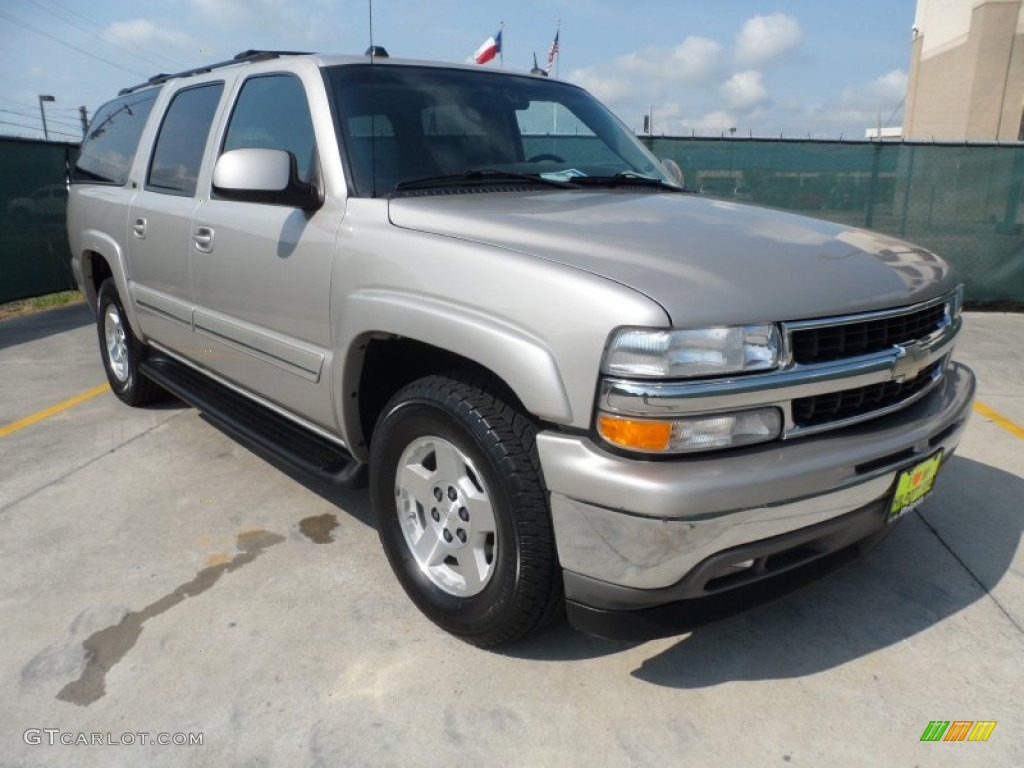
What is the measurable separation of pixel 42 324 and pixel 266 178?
23.0 ft

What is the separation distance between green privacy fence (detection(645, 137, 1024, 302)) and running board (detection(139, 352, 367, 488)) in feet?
21.2

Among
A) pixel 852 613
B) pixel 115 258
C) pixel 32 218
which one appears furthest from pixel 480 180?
pixel 32 218

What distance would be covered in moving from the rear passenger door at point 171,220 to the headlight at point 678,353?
2611 millimetres

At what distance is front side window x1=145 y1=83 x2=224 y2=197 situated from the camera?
3803 mm

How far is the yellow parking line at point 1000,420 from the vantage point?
4.71m

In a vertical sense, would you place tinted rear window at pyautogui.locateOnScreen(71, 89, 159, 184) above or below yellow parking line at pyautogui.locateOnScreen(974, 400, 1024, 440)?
above

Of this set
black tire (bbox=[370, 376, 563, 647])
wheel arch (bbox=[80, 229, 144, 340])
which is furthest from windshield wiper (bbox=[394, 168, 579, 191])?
wheel arch (bbox=[80, 229, 144, 340])

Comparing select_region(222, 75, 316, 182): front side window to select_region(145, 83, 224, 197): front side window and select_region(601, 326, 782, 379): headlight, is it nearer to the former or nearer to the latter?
select_region(145, 83, 224, 197): front side window

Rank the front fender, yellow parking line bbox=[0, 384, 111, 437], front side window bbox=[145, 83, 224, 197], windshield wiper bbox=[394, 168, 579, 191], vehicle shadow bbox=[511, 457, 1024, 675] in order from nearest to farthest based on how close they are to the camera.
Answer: vehicle shadow bbox=[511, 457, 1024, 675] → windshield wiper bbox=[394, 168, 579, 191] → front side window bbox=[145, 83, 224, 197] → the front fender → yellow parking line bbox=[0, 384, 111, 437]

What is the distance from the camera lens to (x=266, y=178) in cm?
275

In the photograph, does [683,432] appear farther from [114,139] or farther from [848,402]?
[114,139]

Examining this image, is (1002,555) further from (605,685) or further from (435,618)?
(435,618)

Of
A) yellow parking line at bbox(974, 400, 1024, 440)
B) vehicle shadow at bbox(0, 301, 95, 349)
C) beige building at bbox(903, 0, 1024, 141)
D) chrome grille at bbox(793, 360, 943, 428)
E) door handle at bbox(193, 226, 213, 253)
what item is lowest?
vehicle shadow at bbox(0, 301, 95, 349)

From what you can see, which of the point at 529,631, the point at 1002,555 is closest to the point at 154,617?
the point at 529,631
